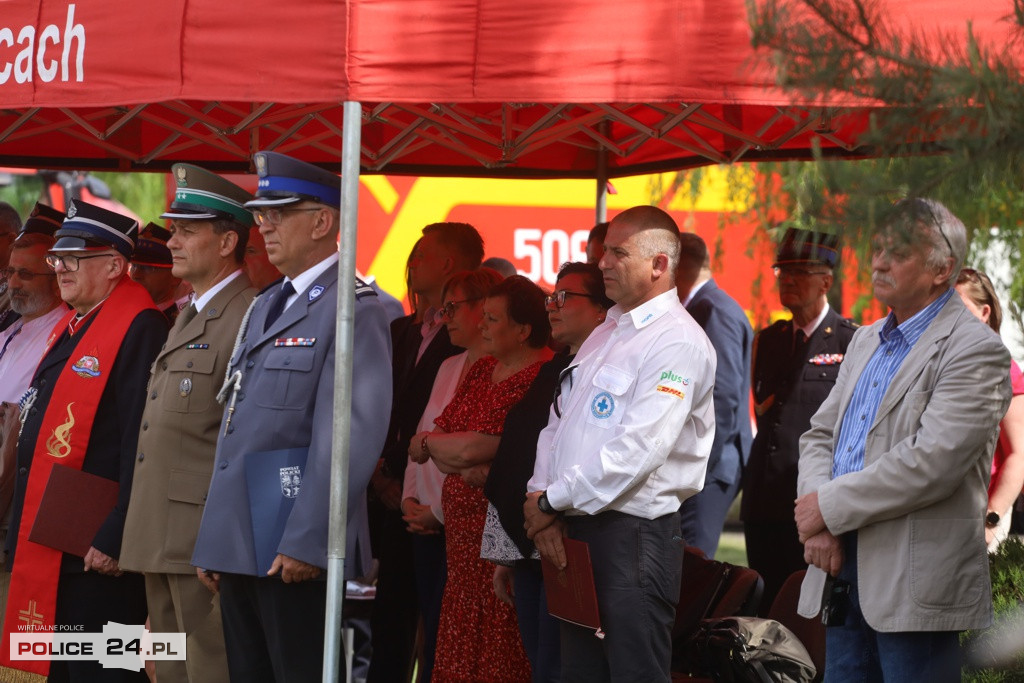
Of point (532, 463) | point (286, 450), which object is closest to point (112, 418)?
point (286, 450)

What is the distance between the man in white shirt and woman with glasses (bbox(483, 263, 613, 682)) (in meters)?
0.18

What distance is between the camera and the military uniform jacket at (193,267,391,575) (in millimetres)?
4402

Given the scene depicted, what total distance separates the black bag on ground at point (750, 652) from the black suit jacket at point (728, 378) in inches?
96.8

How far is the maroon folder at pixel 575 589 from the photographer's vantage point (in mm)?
4367

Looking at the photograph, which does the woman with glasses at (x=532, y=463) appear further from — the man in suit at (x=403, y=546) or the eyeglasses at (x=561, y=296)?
the man in suit at (x=403, y=546)

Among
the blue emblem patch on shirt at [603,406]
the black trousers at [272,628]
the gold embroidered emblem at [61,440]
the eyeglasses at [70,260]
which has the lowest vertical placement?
the black trousers at [272,628]

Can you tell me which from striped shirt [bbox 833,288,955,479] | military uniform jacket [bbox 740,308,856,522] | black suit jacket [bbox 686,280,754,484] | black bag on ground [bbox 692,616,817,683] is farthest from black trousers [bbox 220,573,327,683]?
black suit jacket [bbox 686,280,754,484]

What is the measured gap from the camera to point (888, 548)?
4000mm

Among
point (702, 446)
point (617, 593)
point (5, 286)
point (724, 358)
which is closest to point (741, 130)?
point (724, 358)

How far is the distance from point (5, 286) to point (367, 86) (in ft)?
12.3

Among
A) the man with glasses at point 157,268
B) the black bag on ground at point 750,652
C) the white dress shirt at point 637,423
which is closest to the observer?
the white dress shirt at point 637,423

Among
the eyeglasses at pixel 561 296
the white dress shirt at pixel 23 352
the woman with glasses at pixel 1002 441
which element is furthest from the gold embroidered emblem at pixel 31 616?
the woman with glasses at pixel 1002 441

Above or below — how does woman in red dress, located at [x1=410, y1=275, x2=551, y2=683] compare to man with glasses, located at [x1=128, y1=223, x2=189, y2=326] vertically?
below

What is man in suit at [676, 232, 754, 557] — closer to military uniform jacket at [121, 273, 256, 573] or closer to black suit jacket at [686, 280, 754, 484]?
black suit jacket at [686, 280, 754, 484]
